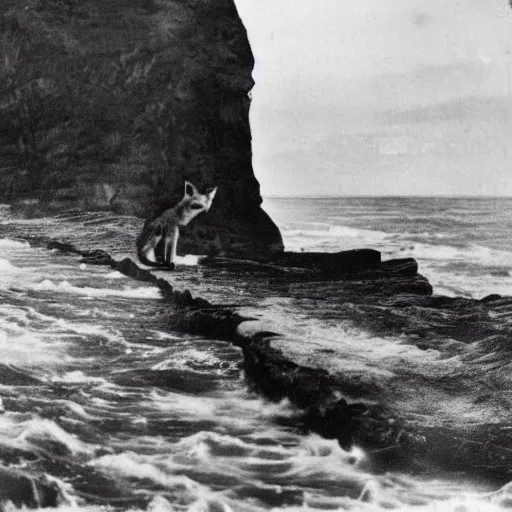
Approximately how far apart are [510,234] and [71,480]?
2.76 metres

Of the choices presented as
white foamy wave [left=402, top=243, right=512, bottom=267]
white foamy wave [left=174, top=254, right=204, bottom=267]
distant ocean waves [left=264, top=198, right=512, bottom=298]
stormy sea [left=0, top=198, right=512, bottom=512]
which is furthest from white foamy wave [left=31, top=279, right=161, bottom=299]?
white foamy wave [left=402, top=243, right=512, bottom=267]

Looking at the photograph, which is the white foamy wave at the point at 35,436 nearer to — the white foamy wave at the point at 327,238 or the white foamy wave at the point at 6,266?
the white foamy wave at the point at 6,266

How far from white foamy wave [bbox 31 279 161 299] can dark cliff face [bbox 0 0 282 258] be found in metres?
0.90

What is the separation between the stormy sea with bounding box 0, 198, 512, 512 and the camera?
2.17m

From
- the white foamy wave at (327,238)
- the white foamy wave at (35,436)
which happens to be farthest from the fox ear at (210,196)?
the white foamy wave at (35,436)

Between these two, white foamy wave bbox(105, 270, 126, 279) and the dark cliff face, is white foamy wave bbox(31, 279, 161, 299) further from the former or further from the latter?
the dark cliff face

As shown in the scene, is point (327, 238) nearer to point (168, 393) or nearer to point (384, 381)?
point (384, 381)

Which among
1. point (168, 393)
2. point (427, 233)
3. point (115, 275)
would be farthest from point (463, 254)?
point (168, 393)

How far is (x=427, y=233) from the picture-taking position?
5.35 m

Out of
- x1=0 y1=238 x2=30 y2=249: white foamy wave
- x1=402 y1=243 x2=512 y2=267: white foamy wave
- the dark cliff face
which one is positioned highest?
the dark cliff face

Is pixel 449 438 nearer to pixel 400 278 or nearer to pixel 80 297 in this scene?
pixel 400 278

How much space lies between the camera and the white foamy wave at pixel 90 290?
3373mm

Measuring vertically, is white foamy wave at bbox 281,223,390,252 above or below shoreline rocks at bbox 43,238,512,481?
above

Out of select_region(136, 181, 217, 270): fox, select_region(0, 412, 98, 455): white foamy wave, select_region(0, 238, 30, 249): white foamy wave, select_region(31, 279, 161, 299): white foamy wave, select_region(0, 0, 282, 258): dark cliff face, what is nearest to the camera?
select_region(0, 412, 98, 455): white foamy wave
